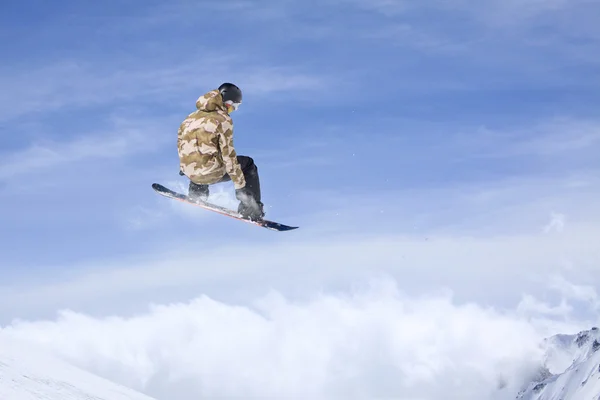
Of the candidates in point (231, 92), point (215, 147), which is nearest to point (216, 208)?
point (215, 147)

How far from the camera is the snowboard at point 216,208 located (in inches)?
686

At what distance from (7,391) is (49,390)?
2279 millimetres

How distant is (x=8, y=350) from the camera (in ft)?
96.5

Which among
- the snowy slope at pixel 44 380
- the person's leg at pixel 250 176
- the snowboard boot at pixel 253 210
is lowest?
the snowy slope at pixel 44 380

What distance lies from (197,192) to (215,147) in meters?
2.52

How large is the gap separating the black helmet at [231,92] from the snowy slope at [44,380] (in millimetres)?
13583

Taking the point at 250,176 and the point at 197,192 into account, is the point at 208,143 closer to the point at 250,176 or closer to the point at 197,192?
the point at 250,176

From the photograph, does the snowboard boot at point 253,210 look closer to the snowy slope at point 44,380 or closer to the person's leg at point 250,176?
the person's leg at point 250,176

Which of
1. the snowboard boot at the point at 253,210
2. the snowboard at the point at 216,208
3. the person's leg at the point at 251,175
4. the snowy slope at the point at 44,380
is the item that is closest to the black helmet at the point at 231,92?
the person's leg at the point at 251,175

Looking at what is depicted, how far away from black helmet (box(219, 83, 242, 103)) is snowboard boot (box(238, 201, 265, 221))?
2.90m

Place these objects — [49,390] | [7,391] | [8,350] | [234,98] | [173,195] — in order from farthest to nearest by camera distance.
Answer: [8,350] → [49,390] → [7,391] → [173,195] → [234,98]

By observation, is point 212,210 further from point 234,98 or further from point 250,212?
point 234,98

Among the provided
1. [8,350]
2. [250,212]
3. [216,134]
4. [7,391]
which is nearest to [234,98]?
[216,134]

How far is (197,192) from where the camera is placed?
1841 centimetres
